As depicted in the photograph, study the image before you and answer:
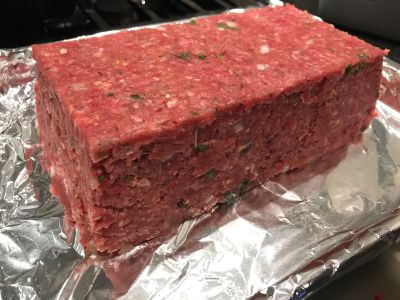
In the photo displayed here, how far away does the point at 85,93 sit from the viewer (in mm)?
1546

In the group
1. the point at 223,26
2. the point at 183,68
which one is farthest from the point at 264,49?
the point at 183,68

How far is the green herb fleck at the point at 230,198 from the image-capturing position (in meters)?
1.91

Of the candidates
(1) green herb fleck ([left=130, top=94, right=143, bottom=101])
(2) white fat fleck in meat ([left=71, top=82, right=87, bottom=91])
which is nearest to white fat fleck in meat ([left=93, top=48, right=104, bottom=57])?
(2) white fat fleck in meat ([left=71, top=82, right=87, bottom=91])

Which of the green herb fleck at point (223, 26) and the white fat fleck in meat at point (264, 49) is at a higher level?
the green herb fleck at point (223, 26)

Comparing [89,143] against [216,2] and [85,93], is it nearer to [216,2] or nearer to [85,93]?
[85,93]

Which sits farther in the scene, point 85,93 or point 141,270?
point 141,270

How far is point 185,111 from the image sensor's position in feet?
4.97

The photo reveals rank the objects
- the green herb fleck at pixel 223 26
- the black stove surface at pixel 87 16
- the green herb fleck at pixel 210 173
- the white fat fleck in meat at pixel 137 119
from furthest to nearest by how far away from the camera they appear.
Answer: the black stove surface at pixel 87 16, the green herb fleck at pixel 223 26, the green herb fleck at pixel 210 173, the white fat fleck in meat at pixel 137 119

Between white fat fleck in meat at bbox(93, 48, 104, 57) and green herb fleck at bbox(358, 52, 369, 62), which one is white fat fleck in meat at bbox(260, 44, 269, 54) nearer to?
green herb fleck at bbox(358, 52, 369, 62)

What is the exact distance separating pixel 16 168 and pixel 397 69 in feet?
7.21

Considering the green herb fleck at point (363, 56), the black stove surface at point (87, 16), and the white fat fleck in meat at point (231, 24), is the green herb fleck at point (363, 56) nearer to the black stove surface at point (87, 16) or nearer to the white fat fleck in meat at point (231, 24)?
the white fat fleck in meat at point (231, 24)

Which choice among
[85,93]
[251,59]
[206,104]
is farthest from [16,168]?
[251,59]

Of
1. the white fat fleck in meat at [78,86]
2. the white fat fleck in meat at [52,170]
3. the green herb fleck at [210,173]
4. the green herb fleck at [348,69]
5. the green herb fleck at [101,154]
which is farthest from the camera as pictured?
the white fat fleck in meat at [52,170]

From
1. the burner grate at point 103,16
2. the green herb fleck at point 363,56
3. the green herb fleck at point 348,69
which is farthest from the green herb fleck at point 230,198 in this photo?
the burner grate at point 103,16
